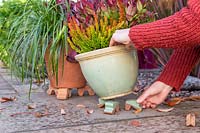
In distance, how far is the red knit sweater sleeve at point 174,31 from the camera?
142cm

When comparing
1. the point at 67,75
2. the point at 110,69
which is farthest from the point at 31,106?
the point at 110,69

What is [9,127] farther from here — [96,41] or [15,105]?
[96,41]

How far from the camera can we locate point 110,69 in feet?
6.00

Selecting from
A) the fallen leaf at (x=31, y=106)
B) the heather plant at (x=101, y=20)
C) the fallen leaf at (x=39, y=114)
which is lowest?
the fallen leaf at (x=39, y=114)

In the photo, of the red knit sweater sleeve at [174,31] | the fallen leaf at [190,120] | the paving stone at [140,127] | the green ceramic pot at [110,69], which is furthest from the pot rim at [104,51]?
the fallen leaf at [190,120]

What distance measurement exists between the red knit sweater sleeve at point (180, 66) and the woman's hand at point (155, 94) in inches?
1.2

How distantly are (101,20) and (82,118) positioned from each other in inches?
20.5

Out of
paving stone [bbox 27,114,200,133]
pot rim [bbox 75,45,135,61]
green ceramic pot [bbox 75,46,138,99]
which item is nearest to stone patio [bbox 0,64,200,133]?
paving stone [bbox 27,114,200,133]

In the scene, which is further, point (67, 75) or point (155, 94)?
point (67, 75)

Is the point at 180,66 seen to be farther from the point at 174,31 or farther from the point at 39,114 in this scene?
the point at 39,114

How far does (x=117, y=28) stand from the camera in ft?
6.12

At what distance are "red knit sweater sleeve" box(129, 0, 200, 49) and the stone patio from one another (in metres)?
0.37

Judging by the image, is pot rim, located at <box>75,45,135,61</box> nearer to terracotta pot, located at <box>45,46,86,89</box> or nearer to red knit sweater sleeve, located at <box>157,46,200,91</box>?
red knit sweater sleeve, located at <box>157,46,200,91</box>

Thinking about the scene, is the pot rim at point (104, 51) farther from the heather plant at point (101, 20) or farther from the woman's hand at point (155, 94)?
the woman's hand at point (155, 94)
